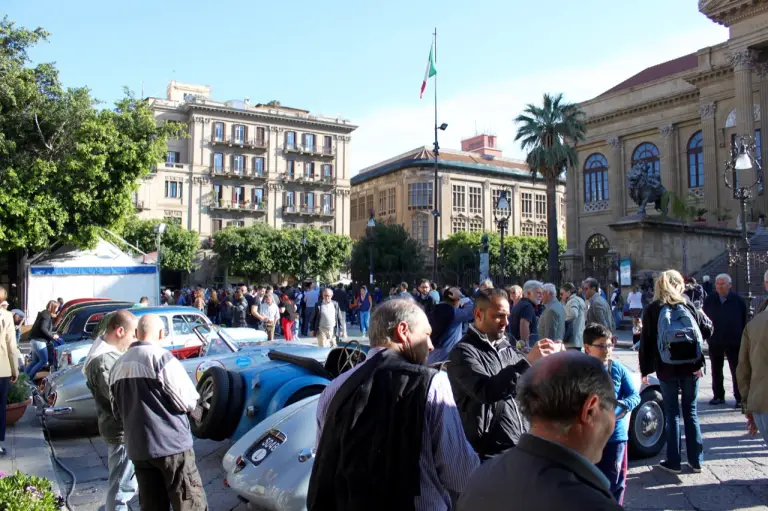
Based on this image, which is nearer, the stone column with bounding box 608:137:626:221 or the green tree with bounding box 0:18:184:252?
the green tree with bounding box 0:18:184:252

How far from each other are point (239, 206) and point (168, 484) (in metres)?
58.9

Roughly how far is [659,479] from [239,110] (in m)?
60.2

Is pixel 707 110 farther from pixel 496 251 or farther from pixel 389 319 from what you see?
pixel 389 319

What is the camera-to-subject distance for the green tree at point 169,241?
51.5m

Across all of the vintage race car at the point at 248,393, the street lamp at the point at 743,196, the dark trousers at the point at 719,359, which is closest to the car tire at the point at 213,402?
the vintage race car at the point at 248,393

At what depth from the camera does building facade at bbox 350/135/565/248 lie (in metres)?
68.4

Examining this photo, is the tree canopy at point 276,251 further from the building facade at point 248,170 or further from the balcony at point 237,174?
the balcony at point 237,174

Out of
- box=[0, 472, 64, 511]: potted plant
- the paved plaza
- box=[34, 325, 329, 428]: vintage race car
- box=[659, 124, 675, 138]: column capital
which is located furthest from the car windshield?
box=[659, 124, 675, 138]: column capital

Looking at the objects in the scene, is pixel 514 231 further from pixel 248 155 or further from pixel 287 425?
pixel 287 425

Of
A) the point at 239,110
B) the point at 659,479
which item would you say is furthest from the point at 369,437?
the point at 239,110

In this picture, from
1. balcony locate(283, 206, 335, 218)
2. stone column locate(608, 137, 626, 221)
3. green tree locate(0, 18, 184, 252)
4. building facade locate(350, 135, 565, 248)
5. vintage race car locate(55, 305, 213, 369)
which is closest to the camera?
vintage race car locate(55, 305, 213, 369)

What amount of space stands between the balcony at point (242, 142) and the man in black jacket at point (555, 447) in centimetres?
6192

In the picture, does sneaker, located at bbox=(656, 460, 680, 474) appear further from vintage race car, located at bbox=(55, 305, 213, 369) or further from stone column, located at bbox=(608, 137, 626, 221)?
stone column, located at bbox=(608, 137, 626, 221)

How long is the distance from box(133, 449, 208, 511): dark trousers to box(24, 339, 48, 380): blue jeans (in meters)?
8.75
